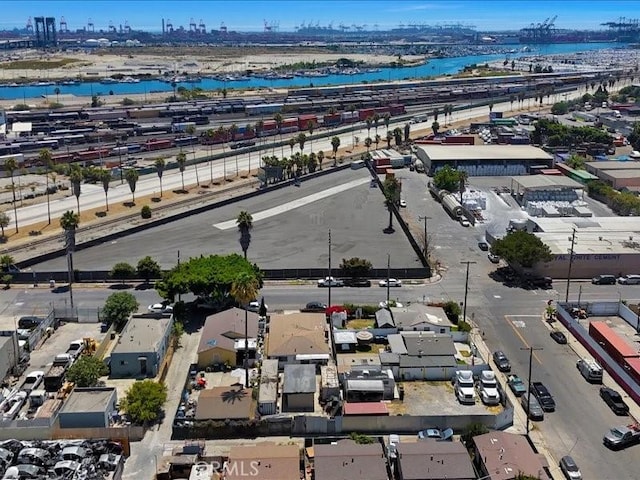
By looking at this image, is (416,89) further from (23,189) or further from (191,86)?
(23,189)

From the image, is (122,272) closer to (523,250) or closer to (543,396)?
(523,250)

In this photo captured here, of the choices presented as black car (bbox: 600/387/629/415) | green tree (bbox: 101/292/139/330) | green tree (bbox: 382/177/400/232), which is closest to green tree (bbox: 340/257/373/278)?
green tree (bbox: 382/177/400/232)

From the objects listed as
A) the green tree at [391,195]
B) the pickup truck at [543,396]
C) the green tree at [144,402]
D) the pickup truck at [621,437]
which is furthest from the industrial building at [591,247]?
the green tree at [144,402]

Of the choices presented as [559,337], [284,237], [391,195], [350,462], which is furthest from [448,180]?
[350,462]

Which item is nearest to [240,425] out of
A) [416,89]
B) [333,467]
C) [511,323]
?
[333,467]

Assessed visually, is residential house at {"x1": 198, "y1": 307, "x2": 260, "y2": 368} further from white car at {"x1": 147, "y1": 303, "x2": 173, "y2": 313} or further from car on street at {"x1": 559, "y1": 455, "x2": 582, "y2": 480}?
car on street at {"x1": 559, "y1": 455, "x2": 582, "y2": 480}

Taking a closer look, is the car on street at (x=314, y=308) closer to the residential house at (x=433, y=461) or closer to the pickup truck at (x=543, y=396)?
the pickup truck at (x=543, y=396)

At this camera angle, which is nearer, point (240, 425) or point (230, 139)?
point (240, 425)
